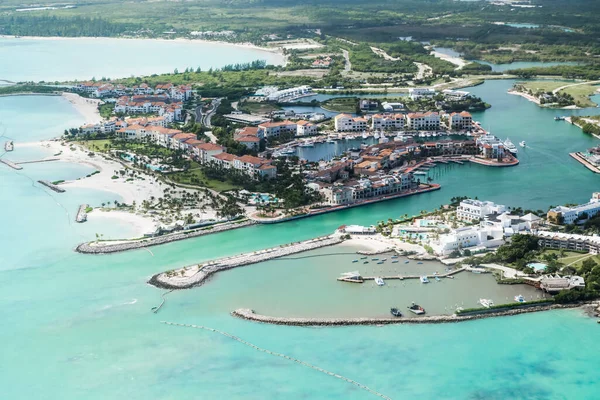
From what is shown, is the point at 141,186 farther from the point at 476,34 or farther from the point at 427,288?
the point at 476,34

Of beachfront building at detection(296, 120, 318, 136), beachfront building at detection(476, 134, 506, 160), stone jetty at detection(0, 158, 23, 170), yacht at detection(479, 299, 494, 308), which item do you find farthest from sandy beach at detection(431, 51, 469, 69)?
yacht at detection(479, 299, 494, 308)

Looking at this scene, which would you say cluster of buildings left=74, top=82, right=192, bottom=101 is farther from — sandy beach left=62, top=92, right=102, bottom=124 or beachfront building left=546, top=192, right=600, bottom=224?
beachfront building left=546, top=192, right=600, bottom=224

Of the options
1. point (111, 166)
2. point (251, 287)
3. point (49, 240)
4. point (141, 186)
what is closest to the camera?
point (251, 287)

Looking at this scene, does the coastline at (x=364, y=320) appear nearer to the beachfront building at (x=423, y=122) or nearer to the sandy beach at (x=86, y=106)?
the beachfront building at (x=423, y=122)

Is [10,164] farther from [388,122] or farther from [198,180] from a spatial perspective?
[388,122]

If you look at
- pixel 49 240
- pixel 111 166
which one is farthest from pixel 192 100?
pixel 49 240

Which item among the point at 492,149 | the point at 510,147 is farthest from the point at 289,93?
the point at 492,149
